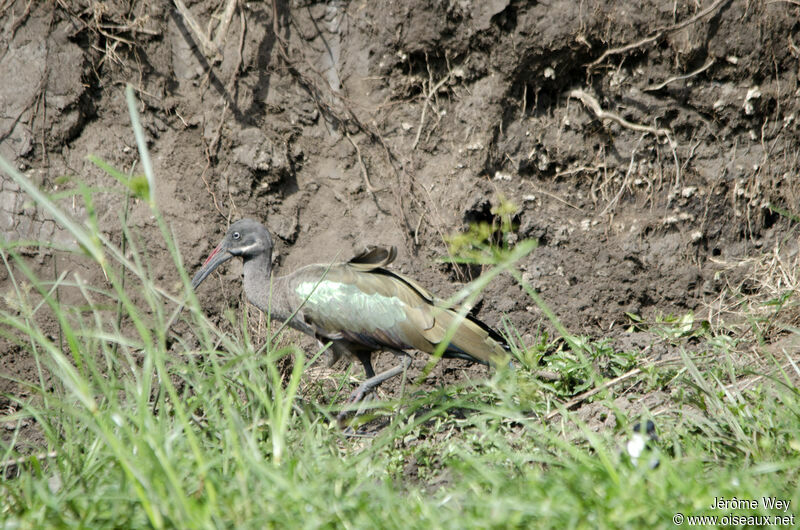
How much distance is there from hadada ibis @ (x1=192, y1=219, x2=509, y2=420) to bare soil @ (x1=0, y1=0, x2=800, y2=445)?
92 centimetres

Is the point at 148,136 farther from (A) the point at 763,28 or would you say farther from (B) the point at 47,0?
(A) the point at 763,28

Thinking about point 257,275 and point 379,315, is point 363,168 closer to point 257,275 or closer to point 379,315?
point 257,275

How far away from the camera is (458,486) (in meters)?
2.62

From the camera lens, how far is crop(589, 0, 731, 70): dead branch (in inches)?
203

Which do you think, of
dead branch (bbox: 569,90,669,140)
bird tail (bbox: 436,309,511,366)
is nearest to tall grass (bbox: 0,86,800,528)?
bird tail (bbox: 436,309,511,366)

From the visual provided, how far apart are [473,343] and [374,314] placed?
67 cm

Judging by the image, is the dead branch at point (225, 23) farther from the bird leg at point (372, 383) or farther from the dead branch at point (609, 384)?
the dead branch at point (609, 384)

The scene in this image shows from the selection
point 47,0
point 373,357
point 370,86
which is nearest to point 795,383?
point 373,357

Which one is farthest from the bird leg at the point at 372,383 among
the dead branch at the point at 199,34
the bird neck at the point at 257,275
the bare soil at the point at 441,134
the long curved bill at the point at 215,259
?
the dead branch at the point at 199,34

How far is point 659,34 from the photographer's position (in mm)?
5336

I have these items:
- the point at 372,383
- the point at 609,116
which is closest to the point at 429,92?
the point at 609,116

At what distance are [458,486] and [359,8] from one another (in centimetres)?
464

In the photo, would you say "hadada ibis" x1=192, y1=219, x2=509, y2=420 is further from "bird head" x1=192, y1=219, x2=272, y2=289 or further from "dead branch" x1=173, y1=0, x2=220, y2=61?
"dead branch" x1=173, y1=0, x2=220, y2=61

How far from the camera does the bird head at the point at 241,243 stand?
17.5 ft
